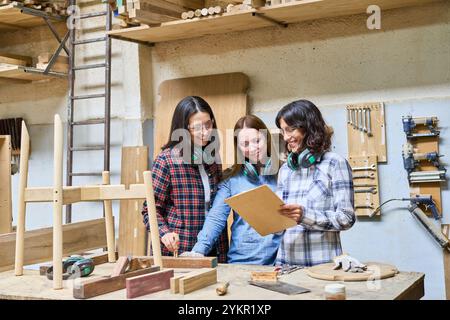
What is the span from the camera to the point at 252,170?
116 inches

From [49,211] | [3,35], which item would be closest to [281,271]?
[49,211]

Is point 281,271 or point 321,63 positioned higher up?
point 321,63

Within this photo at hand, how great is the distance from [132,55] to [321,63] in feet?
5.56

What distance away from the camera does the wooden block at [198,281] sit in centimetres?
215

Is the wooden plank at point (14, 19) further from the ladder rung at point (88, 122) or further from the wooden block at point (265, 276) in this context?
the wooden block at point (265, 276)

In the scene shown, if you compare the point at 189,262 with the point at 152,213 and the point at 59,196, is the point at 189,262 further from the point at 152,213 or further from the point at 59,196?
the point at 59,196

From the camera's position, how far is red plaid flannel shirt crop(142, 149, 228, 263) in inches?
124

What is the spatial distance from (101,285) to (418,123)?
2.57 meters

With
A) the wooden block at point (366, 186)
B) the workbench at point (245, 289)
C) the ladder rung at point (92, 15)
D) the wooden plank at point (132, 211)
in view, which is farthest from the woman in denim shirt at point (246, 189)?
the ladder rung at point (92, 15)

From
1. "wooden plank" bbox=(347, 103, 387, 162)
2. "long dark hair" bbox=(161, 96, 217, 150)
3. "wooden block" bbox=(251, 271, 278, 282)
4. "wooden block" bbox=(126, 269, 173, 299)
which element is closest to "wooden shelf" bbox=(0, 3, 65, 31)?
"long dark hair" bbox=(161, 96, 217, 150)

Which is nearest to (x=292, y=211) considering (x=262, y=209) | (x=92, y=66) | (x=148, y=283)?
(x=262, y=209)

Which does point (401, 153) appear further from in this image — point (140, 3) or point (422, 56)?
point (140, 3)

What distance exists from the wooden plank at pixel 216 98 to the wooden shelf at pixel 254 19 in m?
0.37

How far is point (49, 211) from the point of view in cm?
575
